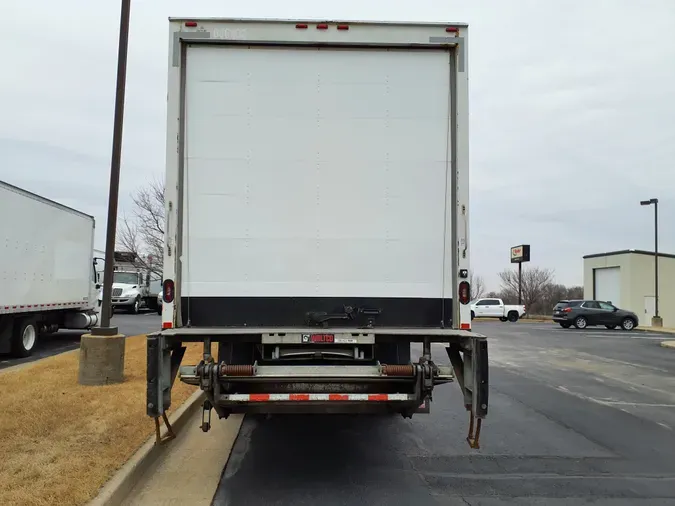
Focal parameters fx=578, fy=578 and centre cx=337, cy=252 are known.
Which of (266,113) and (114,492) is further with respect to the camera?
(266,113)

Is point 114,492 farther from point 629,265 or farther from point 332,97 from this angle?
point 629,265

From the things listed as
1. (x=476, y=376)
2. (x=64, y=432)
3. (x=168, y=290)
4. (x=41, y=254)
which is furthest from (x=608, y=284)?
(x=168, y=290)

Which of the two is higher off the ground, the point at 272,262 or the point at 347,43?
the point at 347,43

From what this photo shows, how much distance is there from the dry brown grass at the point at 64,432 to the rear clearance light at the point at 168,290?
148 cm

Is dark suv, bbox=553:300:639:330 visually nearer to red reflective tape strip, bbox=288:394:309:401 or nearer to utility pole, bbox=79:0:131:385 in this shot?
utility pole, bbox=79:0:131:385

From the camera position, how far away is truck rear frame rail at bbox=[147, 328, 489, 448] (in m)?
4.76

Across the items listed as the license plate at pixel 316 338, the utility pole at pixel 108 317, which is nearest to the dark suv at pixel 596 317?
the utility pole at pixel 108 317

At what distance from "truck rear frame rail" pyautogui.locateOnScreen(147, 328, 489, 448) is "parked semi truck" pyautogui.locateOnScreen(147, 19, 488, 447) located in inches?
5.5

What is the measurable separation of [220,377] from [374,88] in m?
2.90

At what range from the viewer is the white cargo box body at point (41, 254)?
1176 cm

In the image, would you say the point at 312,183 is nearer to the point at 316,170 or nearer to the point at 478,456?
the point at 316,170

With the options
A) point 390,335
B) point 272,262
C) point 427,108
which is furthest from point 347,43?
point 390,335

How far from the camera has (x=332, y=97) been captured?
5.28m

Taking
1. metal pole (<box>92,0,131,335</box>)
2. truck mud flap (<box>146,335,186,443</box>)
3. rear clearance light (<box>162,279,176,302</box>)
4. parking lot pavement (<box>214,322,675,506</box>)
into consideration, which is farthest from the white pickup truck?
truck mud flap (<box>146,335,186,443</box>)
